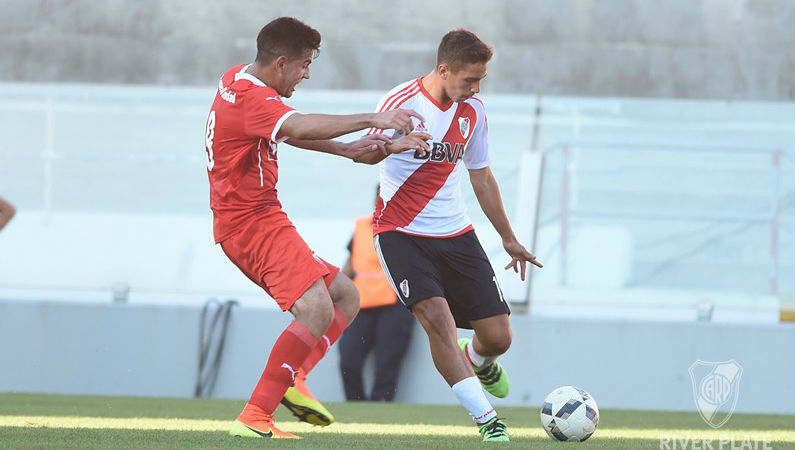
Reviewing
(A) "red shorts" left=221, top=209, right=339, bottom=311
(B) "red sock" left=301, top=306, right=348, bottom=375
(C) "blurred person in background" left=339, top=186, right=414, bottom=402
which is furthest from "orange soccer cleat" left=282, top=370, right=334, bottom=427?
(C) "blurred person in background" left=339, top=186, right=414, bottom=402

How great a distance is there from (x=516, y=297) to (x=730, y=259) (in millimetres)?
1995

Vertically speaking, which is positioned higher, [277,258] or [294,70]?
[294,70]

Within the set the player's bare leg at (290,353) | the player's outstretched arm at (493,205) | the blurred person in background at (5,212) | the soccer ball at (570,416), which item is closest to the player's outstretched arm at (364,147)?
the player's bare leg at (290,353)

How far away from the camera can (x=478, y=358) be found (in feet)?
23.6

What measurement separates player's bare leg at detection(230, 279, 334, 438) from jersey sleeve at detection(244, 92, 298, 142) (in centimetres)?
74

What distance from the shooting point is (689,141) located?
1234cm

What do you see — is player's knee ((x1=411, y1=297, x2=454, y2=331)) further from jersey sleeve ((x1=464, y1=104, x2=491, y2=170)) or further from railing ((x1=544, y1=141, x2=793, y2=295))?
railing ((x1=544, y1=141, x2=793, y2=295))

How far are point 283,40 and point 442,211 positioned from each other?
47.2 inches

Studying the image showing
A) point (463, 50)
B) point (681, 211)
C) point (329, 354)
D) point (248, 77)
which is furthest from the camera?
point (681, 211)

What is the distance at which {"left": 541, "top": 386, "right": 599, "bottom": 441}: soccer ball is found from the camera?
6.26 m

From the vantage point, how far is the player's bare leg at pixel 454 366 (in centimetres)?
610

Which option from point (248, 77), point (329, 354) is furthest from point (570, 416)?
point (329, 354)

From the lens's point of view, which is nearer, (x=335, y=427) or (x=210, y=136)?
(x=210, y=136)

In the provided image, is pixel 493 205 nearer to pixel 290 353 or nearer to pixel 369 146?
pixel 369 146
